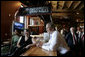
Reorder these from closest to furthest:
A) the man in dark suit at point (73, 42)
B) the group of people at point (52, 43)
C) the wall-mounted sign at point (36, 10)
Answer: the group of people at point (52, 43) → the man in dark suit at point (73, 42) → the wall-mounted sign at point (36, 10)

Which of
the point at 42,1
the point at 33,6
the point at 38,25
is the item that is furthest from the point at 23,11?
the point at 38,25

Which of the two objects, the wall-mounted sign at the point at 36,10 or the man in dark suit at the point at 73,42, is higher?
the wall-mounted sign at the point at 36,10

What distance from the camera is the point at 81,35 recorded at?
3.33 m

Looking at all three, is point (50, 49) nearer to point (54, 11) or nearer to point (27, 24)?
point (54, 11)

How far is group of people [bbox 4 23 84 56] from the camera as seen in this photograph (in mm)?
1790

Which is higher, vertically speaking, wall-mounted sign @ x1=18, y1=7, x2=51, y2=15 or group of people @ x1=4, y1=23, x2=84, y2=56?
wall-mounted sign @ x1=18, y1=7, x2=51, y2=15

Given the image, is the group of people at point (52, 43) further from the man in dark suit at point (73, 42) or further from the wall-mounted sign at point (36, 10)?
the wall-mounted sign at point (36, 10)

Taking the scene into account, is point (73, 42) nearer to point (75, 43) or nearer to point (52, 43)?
point (75, 43)

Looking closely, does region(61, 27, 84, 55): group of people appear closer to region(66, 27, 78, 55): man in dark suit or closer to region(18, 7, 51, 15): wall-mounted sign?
region(66, 27, 78, 55): man in dark suit

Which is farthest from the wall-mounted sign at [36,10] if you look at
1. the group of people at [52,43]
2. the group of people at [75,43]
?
the group of people at [75,43]

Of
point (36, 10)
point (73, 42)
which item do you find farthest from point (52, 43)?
point (36, 10)

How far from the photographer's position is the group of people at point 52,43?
179 cm

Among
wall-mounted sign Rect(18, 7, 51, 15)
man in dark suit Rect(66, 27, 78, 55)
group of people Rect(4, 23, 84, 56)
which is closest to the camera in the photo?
group of people Rect(4, 23, 84, 56)

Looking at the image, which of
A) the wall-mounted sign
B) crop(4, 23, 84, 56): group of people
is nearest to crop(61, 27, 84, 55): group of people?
crop(4, 23, 84, 56): group of people
